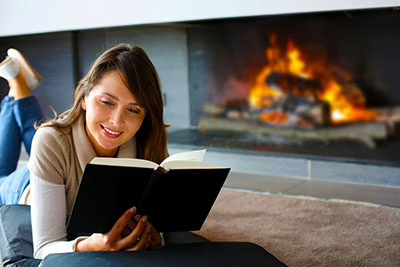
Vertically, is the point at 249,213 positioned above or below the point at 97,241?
below

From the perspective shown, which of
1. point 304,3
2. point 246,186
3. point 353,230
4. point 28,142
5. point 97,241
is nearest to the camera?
point 97,241

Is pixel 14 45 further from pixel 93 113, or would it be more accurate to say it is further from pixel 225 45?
pixel 93 113

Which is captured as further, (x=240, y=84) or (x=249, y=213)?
(x=240, y=84)

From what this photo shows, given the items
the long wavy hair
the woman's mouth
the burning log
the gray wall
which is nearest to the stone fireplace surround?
the gray wall

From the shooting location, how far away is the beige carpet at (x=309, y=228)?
1766mm

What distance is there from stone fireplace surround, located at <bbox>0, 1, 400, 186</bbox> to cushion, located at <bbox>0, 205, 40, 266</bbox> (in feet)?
5.07

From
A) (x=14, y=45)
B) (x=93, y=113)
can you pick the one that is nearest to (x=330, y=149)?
(x=93, y=113)

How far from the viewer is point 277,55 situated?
2740mm

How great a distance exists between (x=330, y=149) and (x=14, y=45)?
2.35m

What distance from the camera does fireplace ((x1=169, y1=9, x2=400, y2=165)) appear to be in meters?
2.48

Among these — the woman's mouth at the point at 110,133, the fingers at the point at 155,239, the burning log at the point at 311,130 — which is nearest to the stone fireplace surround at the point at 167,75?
the burning log at the point at 311,130

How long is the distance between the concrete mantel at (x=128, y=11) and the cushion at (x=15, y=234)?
5.01 ft

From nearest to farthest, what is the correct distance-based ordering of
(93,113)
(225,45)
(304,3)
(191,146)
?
(93,113) → (304,3) → (225,45) → (191,146)

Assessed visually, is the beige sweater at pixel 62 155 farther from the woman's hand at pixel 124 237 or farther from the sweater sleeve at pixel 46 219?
the woman's hand at pixel 124 237
